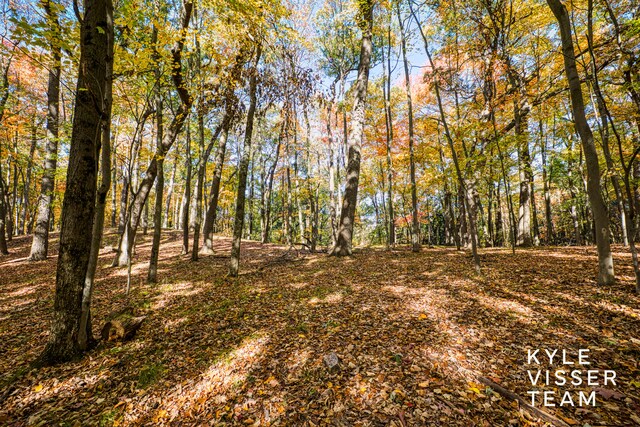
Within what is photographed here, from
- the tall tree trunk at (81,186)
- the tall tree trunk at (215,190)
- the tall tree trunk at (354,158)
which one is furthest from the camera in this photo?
the tall tree trunk at (215,190)

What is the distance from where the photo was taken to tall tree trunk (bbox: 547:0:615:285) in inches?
215

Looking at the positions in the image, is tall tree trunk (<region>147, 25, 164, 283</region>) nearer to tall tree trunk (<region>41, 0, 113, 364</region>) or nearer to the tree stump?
the tree stump

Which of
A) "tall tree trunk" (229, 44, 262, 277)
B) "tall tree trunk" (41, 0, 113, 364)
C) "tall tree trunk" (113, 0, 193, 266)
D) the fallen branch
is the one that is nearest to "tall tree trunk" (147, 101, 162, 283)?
"tall tree trunk" (113, 0, 193, 266)

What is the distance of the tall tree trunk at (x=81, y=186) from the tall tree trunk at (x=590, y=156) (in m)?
8.85

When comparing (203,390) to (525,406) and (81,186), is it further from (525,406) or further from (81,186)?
(525,406)

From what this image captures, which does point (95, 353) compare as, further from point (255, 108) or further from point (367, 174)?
point (367, 174)

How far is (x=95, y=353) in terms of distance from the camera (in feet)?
13.7

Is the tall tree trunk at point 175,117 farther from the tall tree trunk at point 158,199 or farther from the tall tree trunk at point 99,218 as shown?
the tall tree trunk at point 99,218

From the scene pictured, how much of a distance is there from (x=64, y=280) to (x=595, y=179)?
33.1 feet

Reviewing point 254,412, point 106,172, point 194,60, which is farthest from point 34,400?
point 194,60

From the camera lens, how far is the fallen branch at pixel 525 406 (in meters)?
2.59

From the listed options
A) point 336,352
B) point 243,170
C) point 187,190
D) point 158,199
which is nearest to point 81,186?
point 158,199

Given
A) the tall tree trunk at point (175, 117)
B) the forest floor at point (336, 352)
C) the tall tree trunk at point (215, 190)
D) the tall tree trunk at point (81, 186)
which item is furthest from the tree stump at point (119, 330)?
the tall tree trunk at point (215, 190)

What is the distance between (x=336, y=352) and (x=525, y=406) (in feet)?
7.96
